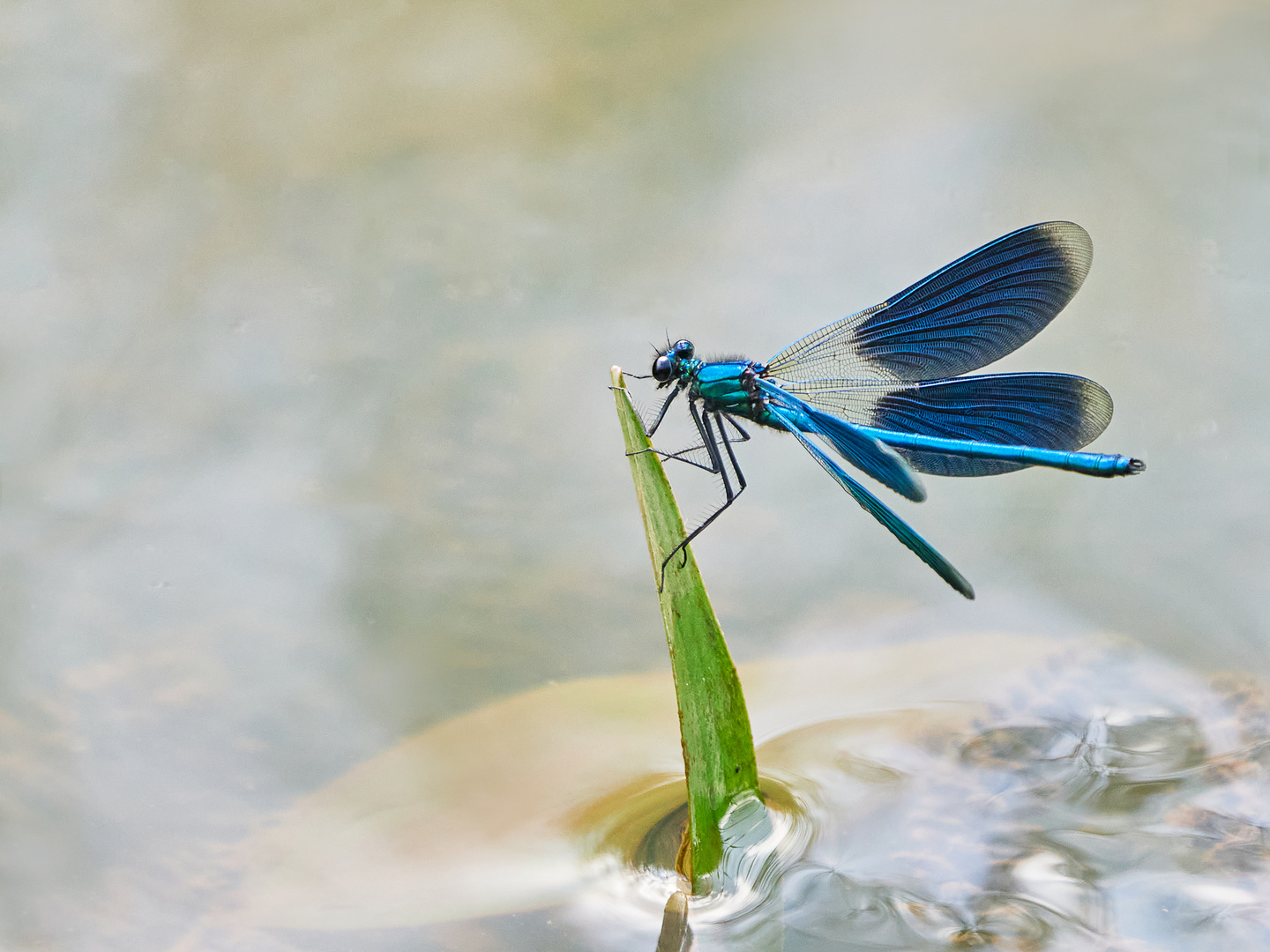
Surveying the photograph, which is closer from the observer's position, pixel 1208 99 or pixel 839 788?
pixel 839 788

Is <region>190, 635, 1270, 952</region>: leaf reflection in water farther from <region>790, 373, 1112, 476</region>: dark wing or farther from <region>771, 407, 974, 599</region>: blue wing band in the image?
<region>790, 373, 1112, 476</region>: dark wing

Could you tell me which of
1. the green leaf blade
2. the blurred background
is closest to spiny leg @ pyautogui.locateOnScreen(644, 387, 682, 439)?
the blurred background

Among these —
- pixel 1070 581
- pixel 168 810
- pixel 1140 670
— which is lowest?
pixel 1140 670

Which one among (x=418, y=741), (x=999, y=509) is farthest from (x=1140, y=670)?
(x=418, y=741)

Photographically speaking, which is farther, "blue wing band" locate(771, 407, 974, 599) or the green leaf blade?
"blue wing band" locate(771, 407, 974, 599)

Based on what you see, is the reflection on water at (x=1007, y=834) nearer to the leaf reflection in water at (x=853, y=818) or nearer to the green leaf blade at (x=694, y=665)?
the leaf reflection in water at (x=853, y=818)

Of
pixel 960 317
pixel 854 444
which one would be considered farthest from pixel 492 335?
pixel 960 317

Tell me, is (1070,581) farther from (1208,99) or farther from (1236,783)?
(1208,99)
